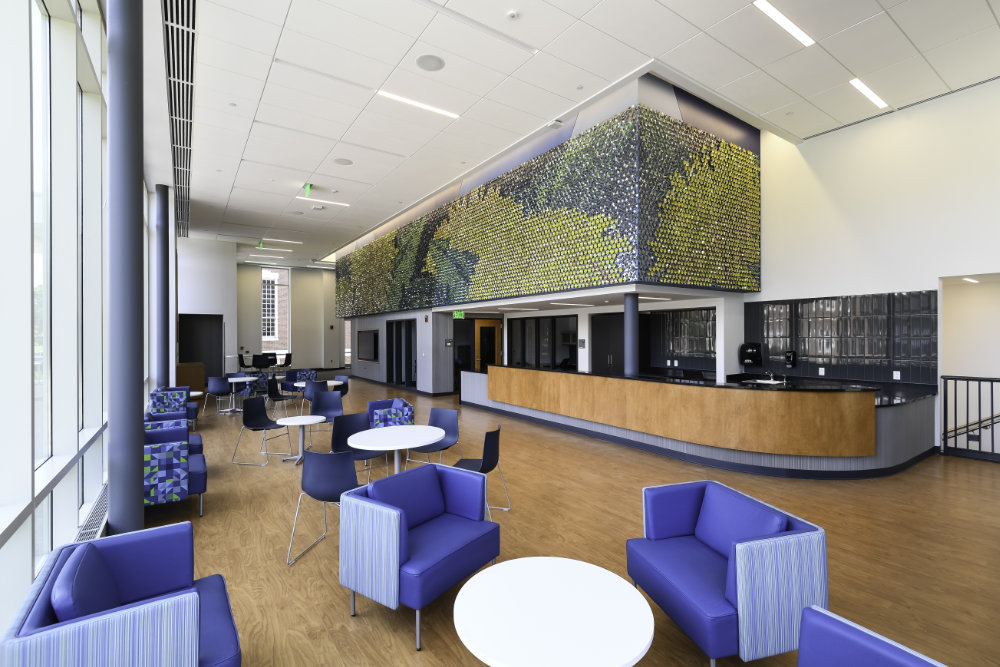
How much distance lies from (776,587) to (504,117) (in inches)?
240

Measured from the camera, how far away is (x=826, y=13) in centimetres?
465

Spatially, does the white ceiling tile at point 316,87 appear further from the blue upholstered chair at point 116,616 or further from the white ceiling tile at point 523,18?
the blue upholstered chair at point 116,616

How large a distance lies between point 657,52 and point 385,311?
11.0 metres

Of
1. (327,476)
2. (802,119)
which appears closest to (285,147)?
(327,476)

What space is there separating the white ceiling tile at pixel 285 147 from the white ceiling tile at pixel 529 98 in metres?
2.85

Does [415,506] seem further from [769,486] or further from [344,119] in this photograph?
[344,119]

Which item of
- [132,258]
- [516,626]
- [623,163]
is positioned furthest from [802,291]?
[132,258]

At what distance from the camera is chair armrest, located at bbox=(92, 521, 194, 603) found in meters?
2.18

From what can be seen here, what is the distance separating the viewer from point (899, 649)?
54.7 inches

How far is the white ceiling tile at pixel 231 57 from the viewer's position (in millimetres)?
4719

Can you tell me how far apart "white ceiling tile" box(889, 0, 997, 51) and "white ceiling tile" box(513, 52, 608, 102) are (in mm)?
2994

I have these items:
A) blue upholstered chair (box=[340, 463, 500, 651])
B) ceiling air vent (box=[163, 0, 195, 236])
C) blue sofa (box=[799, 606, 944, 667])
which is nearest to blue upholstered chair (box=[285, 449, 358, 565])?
blue upholstered chair (box=[340, 463, 500, 651])

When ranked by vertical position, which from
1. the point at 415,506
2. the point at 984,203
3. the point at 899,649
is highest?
the point at 984,203

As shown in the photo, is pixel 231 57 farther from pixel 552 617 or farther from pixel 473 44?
pixel 552 617
